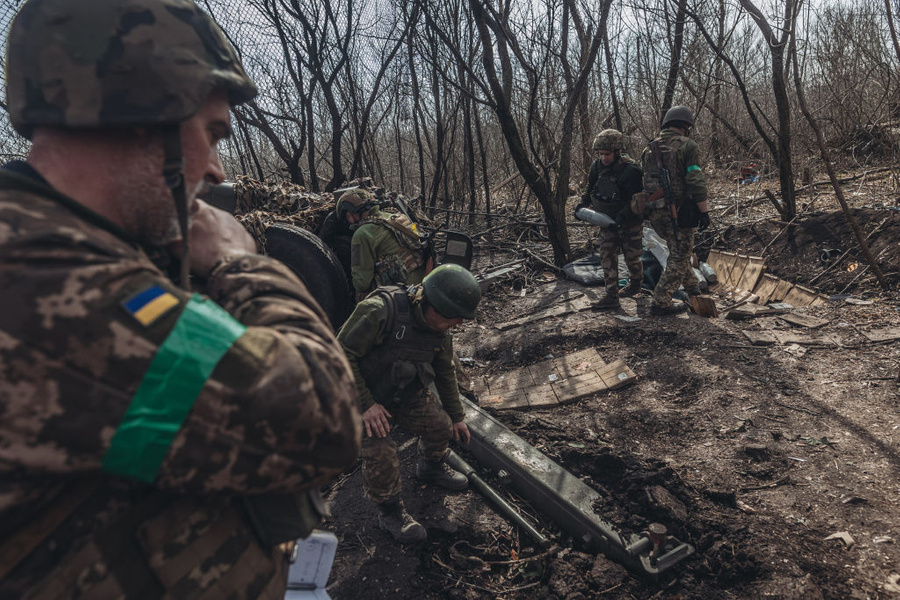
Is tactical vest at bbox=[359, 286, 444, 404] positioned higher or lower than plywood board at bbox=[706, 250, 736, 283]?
higher

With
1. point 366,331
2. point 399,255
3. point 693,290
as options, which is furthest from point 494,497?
point 693,290

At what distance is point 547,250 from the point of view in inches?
306

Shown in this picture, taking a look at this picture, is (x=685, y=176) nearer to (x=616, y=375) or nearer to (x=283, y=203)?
(x=616, y=375)

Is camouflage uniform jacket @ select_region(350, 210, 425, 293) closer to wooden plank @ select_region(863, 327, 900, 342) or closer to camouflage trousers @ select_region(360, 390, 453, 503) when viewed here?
camouflage trousers @ select_region(360, 390, 453, 503)

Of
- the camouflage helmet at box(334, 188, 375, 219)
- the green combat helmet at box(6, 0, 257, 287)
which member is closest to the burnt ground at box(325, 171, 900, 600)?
the camouflage helmet at box(334, 188, 375, 219)

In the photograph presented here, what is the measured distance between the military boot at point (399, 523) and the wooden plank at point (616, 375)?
2.12 metres

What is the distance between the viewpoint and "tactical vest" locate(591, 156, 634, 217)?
571cm

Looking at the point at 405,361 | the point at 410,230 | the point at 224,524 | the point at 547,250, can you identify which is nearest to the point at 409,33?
the point at 547,250

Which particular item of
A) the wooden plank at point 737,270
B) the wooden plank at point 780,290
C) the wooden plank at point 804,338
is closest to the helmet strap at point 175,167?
the wooden plank at point 804,338

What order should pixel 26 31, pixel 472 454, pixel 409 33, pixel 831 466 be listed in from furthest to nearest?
1. pixel 409 33
2. pixel 472 454
3. pixel 831 466
4. pixel 26 31

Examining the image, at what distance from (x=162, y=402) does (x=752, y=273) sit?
645 cm

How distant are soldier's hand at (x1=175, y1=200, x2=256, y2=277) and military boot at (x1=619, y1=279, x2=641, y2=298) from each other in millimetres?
5610

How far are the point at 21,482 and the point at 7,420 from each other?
8cm

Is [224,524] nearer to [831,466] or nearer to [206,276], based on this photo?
[206,276]
